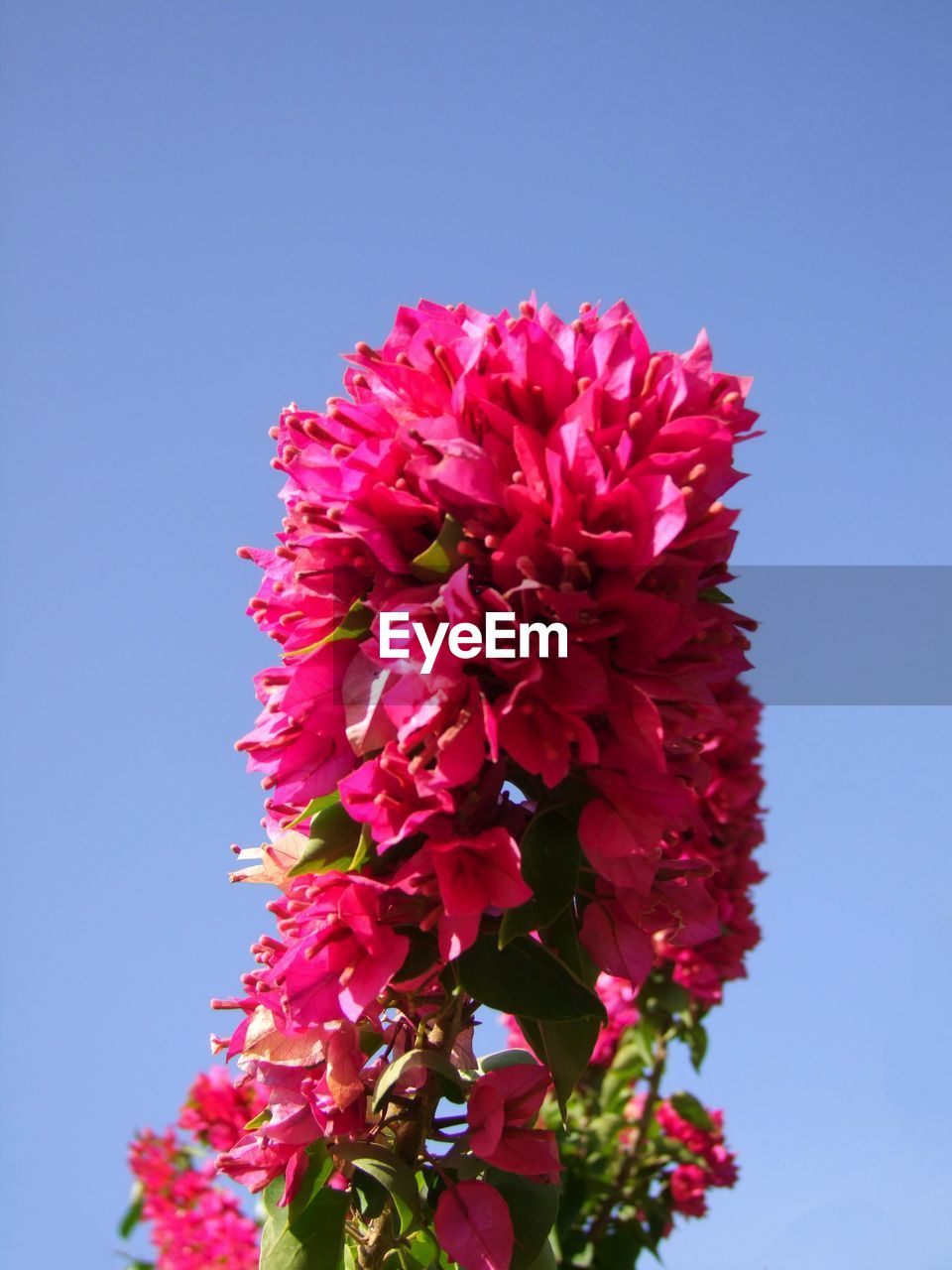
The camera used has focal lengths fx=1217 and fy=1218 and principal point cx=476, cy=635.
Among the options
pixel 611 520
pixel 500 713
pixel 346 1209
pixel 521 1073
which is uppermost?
pixel 611 520

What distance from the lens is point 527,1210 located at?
1.84m

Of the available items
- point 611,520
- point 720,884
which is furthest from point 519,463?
point 720,884

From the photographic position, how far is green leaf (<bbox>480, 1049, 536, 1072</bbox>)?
6.59 feet

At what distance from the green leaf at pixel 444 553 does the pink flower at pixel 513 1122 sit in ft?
2.50

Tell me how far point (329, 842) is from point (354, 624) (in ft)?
1.05

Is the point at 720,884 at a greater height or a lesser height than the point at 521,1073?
greater

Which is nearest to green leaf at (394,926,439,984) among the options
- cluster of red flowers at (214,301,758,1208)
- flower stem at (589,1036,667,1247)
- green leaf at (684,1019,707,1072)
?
cluster of red flowers at (214,301,758,1208)

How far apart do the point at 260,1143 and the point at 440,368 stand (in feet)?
3.95

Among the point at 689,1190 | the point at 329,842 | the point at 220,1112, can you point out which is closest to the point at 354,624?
the point at 329,842

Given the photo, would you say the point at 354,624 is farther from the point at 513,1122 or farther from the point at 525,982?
the point at 513,1122

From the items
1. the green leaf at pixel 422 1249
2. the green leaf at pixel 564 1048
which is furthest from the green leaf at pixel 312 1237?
the green leaf at pixel 564 1048

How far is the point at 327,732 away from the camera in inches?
70.7

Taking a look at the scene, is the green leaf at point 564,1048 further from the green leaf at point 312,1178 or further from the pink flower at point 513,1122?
the green leaf at point 312,1178

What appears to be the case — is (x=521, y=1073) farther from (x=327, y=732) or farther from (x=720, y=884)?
(x=720, y=884)
